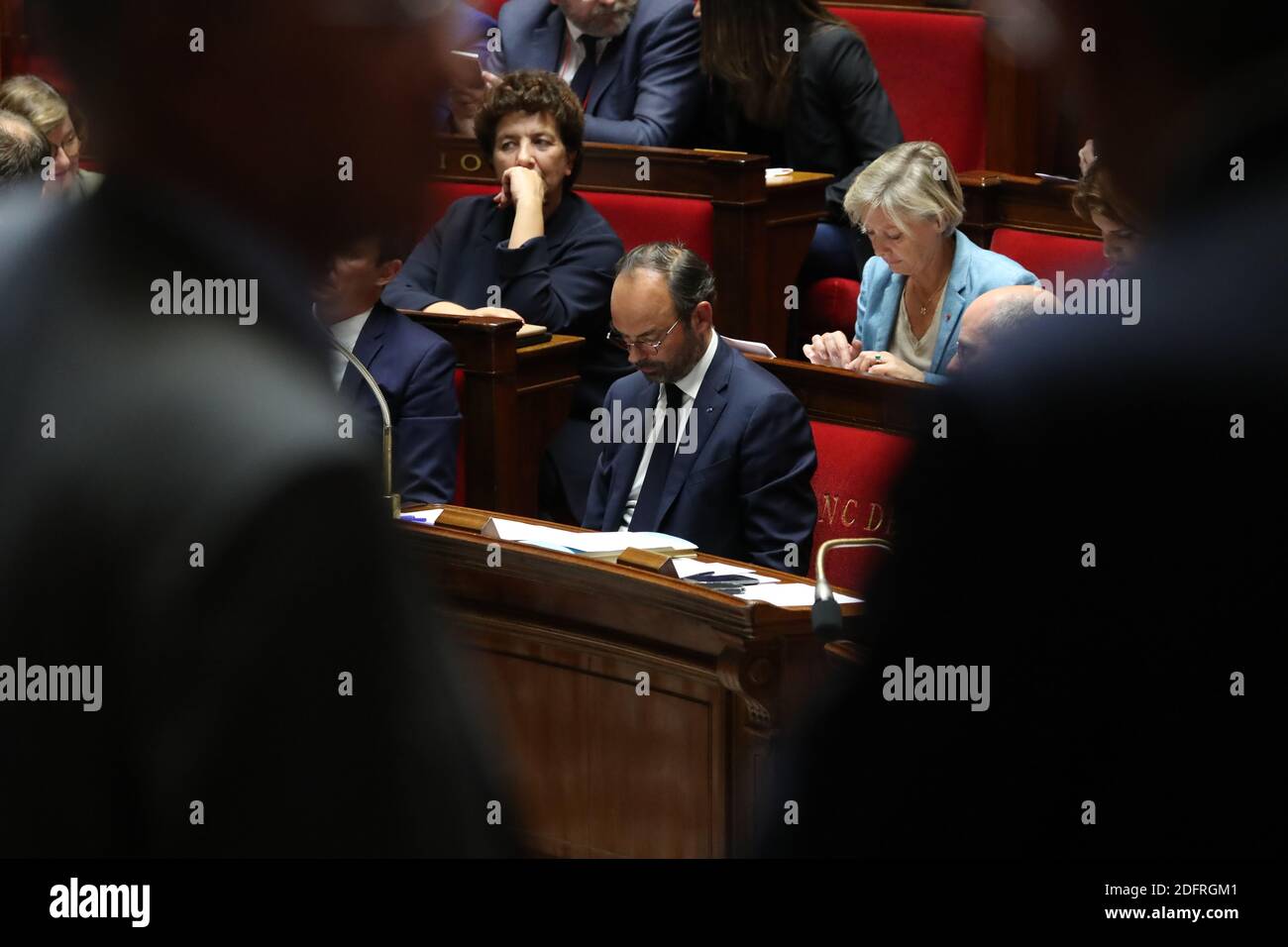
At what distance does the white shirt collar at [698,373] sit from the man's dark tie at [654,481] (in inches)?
1.6

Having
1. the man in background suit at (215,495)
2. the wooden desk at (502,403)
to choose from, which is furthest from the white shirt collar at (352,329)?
the man in background suit at (215,495)

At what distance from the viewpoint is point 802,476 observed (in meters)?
2.84

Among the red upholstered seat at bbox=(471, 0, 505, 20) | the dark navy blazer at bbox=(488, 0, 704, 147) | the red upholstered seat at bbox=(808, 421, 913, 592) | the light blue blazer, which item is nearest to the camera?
the red upholstered seat at bbox=(808, 421, 913, 592)

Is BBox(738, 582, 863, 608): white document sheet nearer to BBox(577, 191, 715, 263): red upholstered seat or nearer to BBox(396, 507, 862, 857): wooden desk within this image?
BBox(396, 507, 862, 857): wooden desk

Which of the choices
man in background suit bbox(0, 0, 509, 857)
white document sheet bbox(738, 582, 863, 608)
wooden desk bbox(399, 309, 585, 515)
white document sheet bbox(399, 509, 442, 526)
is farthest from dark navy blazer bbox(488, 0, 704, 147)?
man in background suit bbox(0, 0, 509, 857)

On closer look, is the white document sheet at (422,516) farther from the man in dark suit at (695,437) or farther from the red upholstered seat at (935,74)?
the red upholstered seat at (935,74)

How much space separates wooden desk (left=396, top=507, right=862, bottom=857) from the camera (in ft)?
7.55

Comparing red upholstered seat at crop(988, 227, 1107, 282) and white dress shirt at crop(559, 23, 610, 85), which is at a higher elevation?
white dress shirt at crop(559, 23, 610, 85)

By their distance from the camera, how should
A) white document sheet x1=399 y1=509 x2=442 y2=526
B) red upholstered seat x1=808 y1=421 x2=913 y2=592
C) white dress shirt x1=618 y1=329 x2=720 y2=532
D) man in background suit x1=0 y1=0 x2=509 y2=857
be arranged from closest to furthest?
man in background suit x1=0 y1=0 x2=509 y2=857, white document sheet x1=399 y1=509 x2=442 y2=526, red upholstered seat x1=808 y1=421 x2=913 y2=592, white dress shirt x1=618 y1=329 x2=720 y2=532

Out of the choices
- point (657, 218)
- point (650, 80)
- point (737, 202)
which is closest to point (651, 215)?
point (657, 218)

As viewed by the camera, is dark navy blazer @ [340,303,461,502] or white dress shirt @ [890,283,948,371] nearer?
dark navy blazer @ [340,303,461,502]

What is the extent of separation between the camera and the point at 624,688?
8.27 ft

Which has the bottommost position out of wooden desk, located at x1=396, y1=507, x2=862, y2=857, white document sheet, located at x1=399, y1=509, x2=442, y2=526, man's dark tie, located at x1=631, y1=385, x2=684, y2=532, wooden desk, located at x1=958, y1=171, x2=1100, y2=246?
wooden desk, located at x1=396, y1=507, x2=862, y2=857
